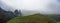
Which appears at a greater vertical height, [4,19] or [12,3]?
[12,3]

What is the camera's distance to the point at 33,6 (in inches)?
50.8

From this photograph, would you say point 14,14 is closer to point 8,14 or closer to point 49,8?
point 8,14

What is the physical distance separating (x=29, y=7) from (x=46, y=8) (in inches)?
7.3

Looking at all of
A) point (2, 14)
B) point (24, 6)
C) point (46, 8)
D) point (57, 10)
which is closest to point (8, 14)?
point (2, 14)

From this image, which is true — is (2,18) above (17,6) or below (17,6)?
below

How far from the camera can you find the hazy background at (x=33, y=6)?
1275mm

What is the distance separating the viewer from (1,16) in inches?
49.6

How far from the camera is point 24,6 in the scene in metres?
1.31

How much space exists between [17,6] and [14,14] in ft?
0.31

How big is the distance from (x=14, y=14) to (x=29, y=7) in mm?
184

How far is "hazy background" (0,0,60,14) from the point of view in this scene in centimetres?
128

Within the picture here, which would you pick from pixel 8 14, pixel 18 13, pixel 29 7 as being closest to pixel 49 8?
pixel 29 7

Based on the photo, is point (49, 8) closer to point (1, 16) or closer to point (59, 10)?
point (59, 10)

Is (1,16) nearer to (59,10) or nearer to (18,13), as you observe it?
(18,13)
